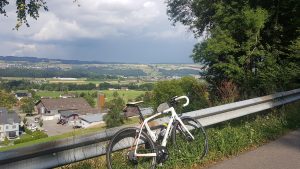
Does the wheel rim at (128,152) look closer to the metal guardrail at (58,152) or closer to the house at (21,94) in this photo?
the metal guardrail at (58,152)

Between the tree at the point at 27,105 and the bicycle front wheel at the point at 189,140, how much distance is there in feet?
255

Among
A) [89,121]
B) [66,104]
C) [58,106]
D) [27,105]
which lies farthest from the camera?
[27,105]

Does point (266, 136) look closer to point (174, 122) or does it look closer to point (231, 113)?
point (231, 113)

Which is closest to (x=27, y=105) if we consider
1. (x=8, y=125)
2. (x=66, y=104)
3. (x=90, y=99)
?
(x=66, y=104)

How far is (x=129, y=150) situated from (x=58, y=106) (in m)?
73.0

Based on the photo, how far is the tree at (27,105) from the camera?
8112cm

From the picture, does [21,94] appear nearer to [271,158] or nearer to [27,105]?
[27,105]

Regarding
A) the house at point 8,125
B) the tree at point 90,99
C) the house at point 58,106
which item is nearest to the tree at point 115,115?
the house at point 8,125

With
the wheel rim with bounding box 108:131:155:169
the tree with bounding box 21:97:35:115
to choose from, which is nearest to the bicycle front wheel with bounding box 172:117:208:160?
the wheel rim with bounding box 108:131:155:169

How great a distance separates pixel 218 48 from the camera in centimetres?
2272

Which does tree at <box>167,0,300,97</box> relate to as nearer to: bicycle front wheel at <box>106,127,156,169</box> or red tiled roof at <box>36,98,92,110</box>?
bicycle front wheel at <box>106,127,156,169</box>

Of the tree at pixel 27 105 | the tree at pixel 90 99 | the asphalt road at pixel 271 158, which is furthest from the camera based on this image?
the tree at pixel 90 99

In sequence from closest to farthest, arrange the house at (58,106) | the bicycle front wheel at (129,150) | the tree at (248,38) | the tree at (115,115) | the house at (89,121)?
the bicycle front wheel at (129,150) < the tree at (248,38) < the tree at (115,115) < the house at (89,121) < the house at (58,106)

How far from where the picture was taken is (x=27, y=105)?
80.4m
